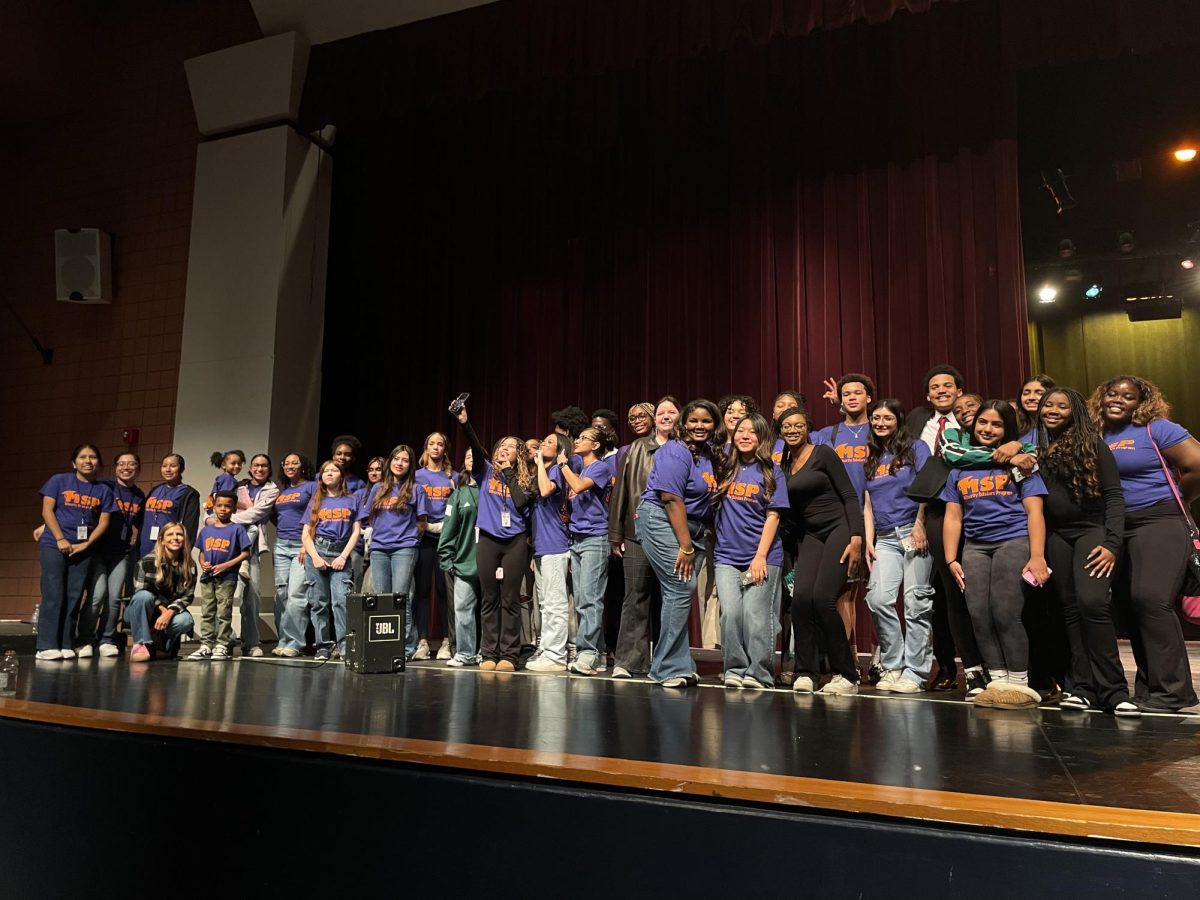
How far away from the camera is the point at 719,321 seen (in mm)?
8422

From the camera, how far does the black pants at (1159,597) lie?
144 inches

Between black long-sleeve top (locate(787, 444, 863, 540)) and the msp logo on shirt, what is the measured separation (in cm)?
49

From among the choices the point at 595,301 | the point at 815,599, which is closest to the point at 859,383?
the point at 815,599

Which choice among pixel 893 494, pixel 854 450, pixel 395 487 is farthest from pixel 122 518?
pixel 893 494

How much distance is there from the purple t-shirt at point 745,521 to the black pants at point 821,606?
0.66ft

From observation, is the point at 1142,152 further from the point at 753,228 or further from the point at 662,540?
the point at 662,540

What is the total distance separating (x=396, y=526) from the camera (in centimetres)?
607

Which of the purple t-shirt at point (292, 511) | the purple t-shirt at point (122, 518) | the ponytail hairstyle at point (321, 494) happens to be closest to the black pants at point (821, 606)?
the ponytail hairstyle at point (321, 494)

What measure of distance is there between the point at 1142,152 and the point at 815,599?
21.3 feet

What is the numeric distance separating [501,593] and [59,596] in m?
3.20

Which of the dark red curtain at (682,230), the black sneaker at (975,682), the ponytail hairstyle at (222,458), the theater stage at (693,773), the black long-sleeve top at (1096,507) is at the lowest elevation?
the theater stage at (693,773)

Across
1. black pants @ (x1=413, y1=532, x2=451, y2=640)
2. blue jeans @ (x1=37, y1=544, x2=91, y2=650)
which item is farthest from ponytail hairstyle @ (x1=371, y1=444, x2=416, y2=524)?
blue jeans @ (x1=37, y1=544, x2=91, y2=650)

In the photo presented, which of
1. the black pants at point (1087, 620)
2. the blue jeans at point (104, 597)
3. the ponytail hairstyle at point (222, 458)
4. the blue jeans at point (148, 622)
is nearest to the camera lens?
the black pants at point (1087, 620)

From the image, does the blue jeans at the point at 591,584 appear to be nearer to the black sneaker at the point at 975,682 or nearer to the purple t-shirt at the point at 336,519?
the purple t-shirt at the point at 336,519
